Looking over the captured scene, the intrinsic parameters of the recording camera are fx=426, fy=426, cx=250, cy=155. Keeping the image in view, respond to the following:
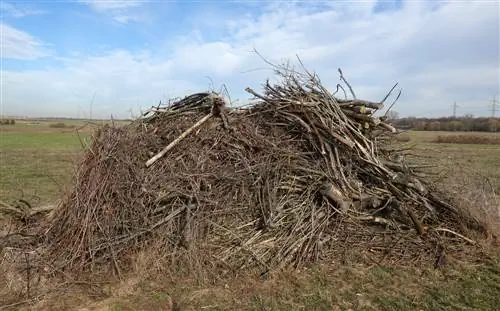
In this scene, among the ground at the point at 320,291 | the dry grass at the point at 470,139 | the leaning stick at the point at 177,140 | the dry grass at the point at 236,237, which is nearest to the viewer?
the ground at the point at 320,291

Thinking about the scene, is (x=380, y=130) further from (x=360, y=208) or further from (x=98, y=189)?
(x=98, y=189)

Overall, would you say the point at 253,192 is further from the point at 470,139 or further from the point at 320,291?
the point at 470,139

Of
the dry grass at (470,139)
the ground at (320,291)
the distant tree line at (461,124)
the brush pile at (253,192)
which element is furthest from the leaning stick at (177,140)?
the distant tree line at (461,124)

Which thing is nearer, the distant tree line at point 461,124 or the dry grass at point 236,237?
the dry grass at point 236,237

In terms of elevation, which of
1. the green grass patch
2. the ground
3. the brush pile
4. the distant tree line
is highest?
the distant tree line

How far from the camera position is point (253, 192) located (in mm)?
5676

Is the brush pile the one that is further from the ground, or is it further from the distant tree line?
the distant tree line

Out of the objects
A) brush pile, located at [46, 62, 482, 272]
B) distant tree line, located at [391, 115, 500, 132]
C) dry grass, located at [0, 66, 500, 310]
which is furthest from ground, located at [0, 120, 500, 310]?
distant tree line, located at [391, 115, 500, 132]

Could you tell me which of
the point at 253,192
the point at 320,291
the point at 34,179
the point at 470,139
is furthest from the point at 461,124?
the point at 320,291

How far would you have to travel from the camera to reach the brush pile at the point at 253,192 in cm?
519

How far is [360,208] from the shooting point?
5883 millimetres

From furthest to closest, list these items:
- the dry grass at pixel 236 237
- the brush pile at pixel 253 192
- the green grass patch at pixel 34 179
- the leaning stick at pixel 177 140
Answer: the green grass patch at pixel 34 179, the leaning stick at pixel 177 140, the brush pile at pixel 253 192, the dry grass at pixel 236 237

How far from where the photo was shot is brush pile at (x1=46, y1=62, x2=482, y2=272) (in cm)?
519

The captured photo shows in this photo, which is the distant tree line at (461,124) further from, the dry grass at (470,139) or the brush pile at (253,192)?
the brush pile at (253,192)
